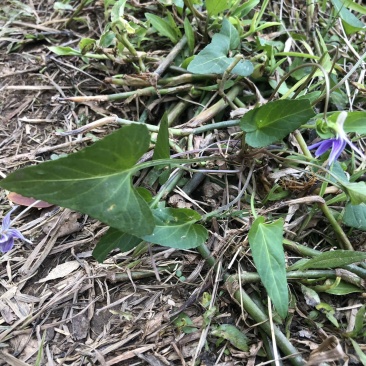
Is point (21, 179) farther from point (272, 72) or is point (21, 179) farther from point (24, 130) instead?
point (272, 72)

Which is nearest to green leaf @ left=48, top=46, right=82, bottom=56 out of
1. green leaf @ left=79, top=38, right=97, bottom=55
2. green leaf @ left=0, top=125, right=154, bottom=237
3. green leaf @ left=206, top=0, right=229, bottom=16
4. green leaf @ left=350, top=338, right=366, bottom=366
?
green leaf @ left=79, top=38, right=97, bottom=55

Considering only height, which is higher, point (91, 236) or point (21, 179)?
point (21, 179)

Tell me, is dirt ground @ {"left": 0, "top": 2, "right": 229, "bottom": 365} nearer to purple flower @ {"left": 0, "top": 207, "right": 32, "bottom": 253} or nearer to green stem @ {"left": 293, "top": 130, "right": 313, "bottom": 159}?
purple flower @ {"left": 0, "top": 207, "right": 32, "bottom": 253}

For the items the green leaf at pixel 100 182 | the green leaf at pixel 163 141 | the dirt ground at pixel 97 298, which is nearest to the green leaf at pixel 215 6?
the dirt ground at pixel 97 298

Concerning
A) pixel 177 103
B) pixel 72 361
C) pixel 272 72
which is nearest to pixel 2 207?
pixel 72 361

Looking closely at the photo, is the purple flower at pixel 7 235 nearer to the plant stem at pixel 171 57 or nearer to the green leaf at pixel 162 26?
Result: the plant stem at pixel 171 57
